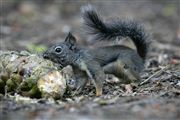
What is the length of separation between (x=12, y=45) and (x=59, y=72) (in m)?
4.37

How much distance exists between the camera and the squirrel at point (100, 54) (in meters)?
6.48

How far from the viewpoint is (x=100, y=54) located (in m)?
6.84

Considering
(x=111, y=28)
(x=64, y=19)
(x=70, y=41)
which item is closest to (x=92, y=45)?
(x=111, y=28)

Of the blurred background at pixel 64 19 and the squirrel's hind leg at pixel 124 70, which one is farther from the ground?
the blurred background at pixel 64 19

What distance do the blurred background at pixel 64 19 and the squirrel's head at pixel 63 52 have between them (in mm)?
3234

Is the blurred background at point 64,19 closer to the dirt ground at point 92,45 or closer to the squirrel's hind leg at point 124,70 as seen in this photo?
the dirt ground at point 92,45

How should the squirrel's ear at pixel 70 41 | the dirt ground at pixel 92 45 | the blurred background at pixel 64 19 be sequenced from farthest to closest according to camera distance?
the blurred background at pixel 64 19
the squirrel's ear at pixel 70 41
the dirt ground at pixel 92 45

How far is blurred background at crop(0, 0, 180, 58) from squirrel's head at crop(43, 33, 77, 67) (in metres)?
3.23

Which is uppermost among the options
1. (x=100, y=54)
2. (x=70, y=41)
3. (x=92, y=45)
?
(x=92, y=45)

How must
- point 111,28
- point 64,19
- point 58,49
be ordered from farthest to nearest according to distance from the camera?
point 64,19 < point 111,28 < point 58,49

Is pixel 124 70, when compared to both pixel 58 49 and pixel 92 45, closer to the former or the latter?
pixel 58 49

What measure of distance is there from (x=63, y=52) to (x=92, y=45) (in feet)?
11.6

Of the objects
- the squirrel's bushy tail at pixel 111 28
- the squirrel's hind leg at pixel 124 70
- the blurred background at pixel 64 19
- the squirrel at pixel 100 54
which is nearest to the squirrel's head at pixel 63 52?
the squirrel at pixel 100 54

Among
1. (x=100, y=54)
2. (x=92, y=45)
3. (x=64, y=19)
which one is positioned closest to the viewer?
(x=100, y=54)
